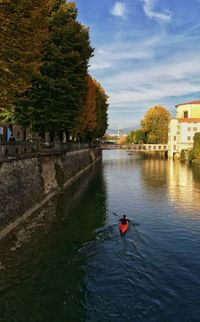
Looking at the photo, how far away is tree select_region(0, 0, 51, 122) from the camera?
21516mm

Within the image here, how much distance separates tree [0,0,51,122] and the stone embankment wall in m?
5.40

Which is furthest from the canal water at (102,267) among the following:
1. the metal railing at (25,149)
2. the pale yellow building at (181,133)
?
the pale yellow building at (181,133)

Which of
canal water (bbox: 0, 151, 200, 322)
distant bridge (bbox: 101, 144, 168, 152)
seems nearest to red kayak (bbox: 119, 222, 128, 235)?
canal water (bbox: 0, 151, 200, 322)

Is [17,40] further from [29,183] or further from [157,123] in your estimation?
[157,123]

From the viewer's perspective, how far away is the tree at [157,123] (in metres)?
155

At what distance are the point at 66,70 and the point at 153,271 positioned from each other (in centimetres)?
2720

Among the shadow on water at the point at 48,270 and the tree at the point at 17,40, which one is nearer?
the shadow on water at the point at 48,270

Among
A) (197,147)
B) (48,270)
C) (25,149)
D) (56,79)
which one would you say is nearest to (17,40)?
(25,149)

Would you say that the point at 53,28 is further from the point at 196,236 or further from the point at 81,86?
the point at 196,236

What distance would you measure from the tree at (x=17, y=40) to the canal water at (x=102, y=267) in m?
10.3

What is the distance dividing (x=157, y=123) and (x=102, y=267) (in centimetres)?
14171

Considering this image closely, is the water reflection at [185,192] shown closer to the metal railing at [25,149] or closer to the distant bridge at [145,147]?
the metal railing at [25,149]

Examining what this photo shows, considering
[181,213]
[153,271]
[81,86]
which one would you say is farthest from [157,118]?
[153,271]

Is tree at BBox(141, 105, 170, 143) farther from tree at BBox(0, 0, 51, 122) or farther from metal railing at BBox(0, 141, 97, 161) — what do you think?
tree at BBox(0, 0, 51, 122)
